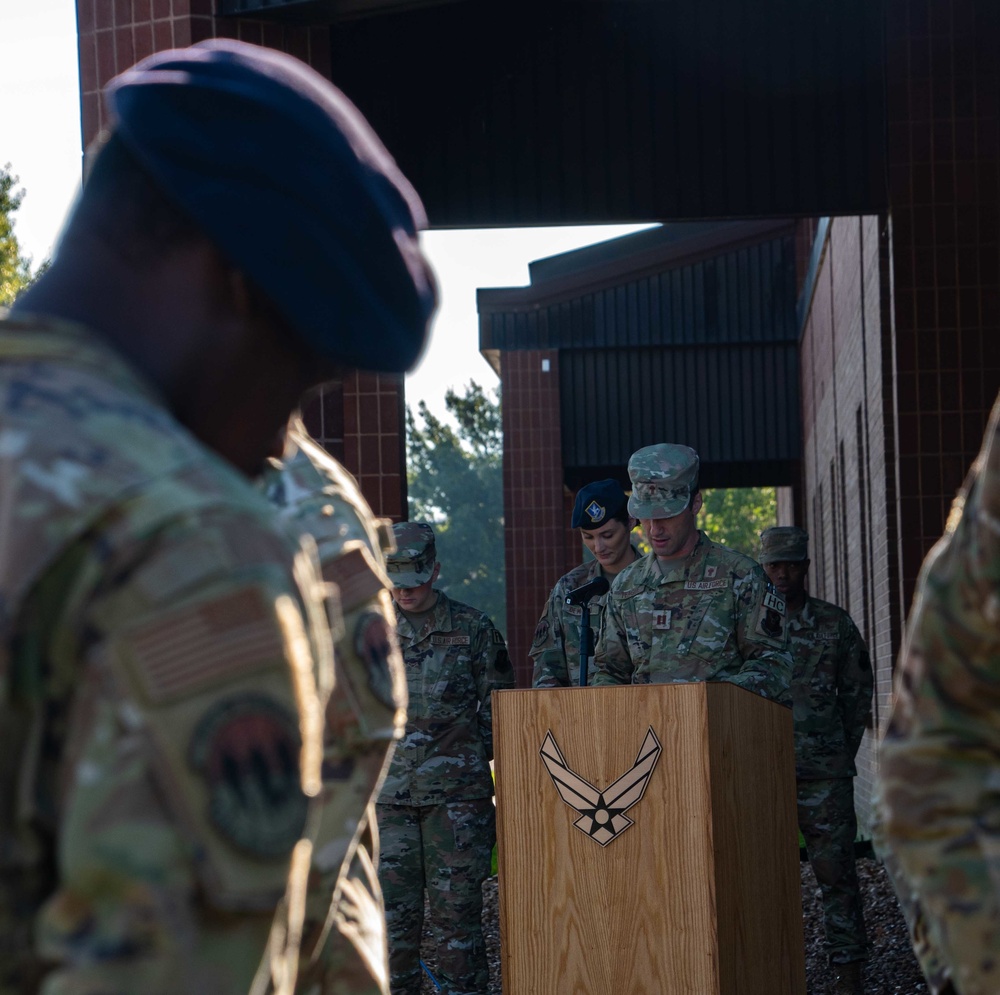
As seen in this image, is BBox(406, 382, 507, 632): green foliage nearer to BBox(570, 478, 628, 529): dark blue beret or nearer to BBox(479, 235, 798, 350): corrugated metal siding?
BBox(479, 235, 798, 350): corrugated metal siding

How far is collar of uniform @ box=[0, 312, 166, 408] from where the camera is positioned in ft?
3.89

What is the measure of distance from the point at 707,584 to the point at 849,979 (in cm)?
→ 256

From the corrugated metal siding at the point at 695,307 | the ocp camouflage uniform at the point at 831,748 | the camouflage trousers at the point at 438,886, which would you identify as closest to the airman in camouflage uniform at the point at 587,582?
the camouflage trousers at the point at 438,886

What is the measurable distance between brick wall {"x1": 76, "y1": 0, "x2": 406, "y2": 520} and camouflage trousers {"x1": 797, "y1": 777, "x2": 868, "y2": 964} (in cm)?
273

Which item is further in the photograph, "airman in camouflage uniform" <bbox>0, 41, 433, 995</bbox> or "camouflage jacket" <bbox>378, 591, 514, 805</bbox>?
"camouflage jacket" <bbox>378, 591, 514, 805</bbox>

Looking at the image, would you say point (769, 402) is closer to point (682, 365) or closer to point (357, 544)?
point (682, 365)

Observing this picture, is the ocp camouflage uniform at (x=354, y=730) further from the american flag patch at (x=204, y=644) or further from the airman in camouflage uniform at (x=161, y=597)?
the american flag patch at (x=204, y=644)

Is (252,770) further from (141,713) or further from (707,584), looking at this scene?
(707,584)

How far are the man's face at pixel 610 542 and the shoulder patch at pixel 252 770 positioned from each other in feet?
22.6

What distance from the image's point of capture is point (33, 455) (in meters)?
1.10

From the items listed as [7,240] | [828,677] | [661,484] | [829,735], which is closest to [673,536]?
[661,484]

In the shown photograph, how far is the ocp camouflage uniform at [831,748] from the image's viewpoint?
7.88m

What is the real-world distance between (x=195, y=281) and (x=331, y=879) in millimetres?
1009

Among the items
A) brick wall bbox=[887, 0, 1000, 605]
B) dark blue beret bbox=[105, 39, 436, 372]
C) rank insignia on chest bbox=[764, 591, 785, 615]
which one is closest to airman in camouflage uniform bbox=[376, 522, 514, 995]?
rank insignia on chest bbox=[764, 591, 785, 615]
